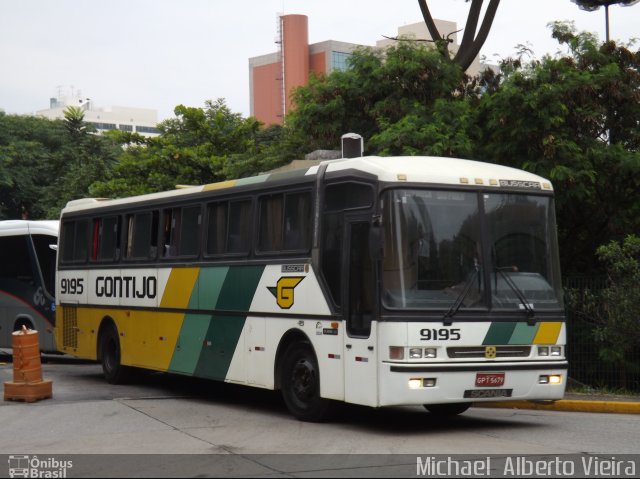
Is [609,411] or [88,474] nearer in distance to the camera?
[88,474]

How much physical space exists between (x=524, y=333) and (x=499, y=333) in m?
0.38

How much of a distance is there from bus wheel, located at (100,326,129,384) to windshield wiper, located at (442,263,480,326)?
27.5ft

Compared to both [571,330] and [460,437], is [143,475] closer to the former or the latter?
[460,437]

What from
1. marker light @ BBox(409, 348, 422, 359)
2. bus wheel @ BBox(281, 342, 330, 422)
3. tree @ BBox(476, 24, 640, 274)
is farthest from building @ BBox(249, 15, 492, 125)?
marker light @ BBox(409, 348, 422, 359)

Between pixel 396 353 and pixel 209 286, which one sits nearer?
pixel 396 353

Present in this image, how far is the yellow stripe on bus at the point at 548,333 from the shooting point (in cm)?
1248

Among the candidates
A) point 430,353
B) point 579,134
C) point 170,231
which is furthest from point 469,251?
point 579,134

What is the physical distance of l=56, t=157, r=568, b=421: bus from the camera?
11.8 m

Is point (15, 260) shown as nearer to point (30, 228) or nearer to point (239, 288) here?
point (30, 228)

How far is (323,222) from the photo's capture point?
12984 millimetres

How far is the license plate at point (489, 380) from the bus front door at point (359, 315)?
3.94ft

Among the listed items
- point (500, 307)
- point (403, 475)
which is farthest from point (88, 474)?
point (500, 307)

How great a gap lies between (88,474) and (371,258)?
4201 millimetres

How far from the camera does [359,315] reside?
12188mm
